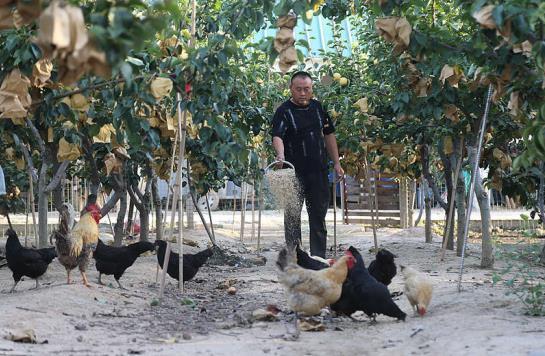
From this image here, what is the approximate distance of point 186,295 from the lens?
7777 mm

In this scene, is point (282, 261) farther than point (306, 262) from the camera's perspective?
No

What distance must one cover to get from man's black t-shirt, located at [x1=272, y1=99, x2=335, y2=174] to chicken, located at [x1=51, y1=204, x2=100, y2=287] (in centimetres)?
217

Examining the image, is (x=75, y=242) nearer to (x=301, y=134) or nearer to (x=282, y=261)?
(x=301, y=134)

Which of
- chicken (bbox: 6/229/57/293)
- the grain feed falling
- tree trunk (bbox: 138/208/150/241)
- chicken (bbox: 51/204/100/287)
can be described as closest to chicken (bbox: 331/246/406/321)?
the grain feed falling

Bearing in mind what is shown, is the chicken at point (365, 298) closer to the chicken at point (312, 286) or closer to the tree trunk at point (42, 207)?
the chicken at point (312, 286)

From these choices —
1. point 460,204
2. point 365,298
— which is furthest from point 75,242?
point 460,204

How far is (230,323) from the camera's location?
6180 mm

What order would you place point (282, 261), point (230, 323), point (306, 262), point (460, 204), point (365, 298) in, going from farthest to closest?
1. point (460, 204)
2. point (306, 262)
3. point (230, 323)
4. point (282, 261)
5. point (365, 298)

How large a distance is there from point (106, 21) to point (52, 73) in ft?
11.6

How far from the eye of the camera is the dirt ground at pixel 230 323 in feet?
16.5

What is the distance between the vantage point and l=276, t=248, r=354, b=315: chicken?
18.6ft

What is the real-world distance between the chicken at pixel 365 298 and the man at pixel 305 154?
91.3 inches

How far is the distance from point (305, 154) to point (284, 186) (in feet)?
2.13

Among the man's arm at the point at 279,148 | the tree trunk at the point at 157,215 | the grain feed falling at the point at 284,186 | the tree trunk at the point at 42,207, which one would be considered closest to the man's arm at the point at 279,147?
the man's arm at the point at 279,148
